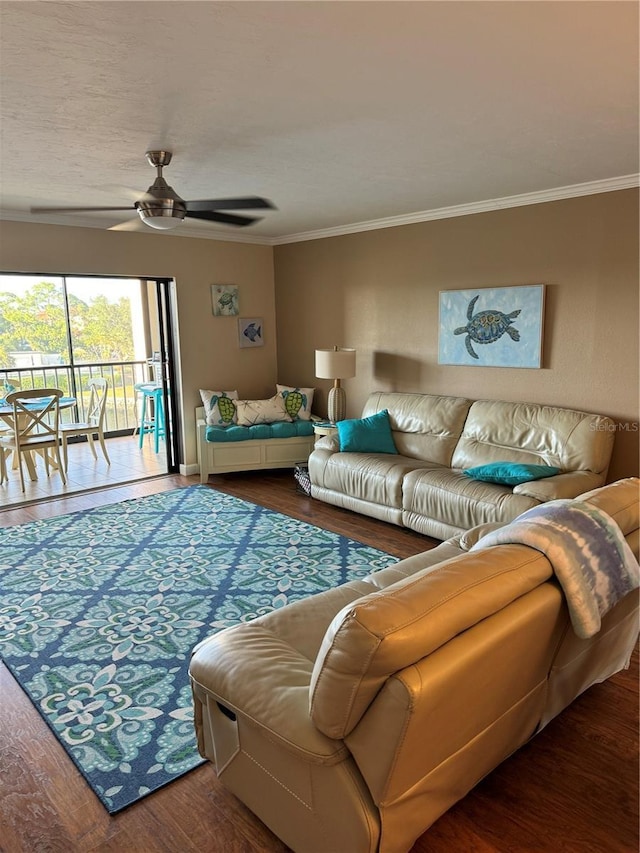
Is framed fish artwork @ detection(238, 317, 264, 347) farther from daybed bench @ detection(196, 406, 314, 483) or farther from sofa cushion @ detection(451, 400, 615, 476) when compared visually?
sofa cushion @ detection(451, 400, 615, 476)

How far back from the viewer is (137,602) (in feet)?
10.8

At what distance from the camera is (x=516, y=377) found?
458 centimetres

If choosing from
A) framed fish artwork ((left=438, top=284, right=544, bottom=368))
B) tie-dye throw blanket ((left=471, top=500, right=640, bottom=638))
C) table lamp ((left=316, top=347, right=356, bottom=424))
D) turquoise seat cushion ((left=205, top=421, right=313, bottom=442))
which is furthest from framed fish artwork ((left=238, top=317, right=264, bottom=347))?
tie-dye throw blanket ((left=471, top=500, right=640, bottom=638))

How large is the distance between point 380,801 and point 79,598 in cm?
246

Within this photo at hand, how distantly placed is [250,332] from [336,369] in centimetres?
149

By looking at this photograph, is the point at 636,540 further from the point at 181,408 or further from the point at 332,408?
the point at 181,408

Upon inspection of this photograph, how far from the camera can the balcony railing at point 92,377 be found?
24.2 feet

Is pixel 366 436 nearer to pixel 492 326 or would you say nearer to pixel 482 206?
pixel 492 326

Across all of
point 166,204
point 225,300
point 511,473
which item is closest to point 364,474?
point 511,473

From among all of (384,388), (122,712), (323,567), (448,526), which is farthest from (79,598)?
(384,388)

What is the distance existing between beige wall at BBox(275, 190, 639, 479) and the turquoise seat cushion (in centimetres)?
55

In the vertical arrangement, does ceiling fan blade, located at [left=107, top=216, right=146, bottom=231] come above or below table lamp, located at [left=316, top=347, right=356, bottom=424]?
above

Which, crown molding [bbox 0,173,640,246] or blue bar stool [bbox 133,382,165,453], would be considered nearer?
crown molding [bbox 0,173,640,246]

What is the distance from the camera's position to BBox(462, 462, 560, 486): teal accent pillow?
3.78m
